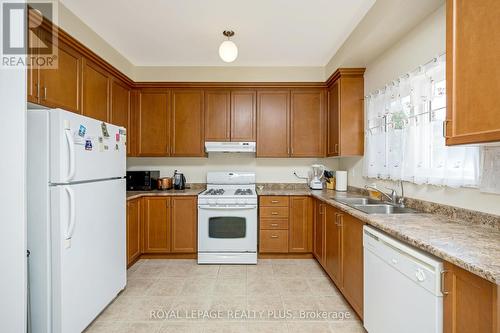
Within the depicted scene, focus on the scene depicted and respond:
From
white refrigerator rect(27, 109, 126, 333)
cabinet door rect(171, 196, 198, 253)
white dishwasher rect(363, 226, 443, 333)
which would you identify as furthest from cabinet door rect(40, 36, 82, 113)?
white dishwasher rect(363, 226, 443, 333)

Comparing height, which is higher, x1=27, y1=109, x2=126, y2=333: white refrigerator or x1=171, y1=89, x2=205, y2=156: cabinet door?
x1=171, y1=89, x2=205, y2=156: cabinet door

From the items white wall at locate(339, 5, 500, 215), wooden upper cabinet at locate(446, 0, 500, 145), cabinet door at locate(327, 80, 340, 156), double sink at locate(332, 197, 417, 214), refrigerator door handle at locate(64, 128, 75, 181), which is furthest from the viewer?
cabinet door at locate(327, 80, 340, 156)

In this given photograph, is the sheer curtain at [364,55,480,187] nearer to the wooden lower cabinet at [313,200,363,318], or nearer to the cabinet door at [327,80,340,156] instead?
the cabinet door at [327,80,340,156]

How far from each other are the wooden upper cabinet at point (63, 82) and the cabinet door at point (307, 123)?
8.27ft

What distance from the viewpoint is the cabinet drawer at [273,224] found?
3.46 meters

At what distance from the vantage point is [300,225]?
3477 mm

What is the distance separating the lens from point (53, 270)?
5.66 feet

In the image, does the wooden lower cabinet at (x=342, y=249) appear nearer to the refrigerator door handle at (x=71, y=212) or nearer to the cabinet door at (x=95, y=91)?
the refrigerator door handle at (x=71, y=212)

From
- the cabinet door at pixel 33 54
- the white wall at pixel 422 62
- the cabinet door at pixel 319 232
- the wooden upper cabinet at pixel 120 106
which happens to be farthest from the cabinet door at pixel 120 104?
the white wall at pixel 422 62

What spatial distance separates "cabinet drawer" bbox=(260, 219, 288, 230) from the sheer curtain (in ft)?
3.98

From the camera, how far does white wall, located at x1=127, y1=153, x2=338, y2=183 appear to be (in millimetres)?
4008

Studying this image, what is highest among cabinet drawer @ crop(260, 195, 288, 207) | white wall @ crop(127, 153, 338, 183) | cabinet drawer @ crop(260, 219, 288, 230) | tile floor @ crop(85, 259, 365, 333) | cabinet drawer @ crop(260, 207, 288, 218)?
white wall @ crop(127, 153, 338, 183)

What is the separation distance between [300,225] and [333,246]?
0.84 meters

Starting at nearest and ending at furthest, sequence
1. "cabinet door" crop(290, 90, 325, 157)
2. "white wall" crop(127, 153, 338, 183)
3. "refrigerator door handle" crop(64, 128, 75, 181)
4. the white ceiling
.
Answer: "refrigerator door handle" crop(64, 128, 75, 181), the white ceiling, "cabinet door" crop(290, 90, 325, 157), "white wall" crop(127, 153, 338, 183)
